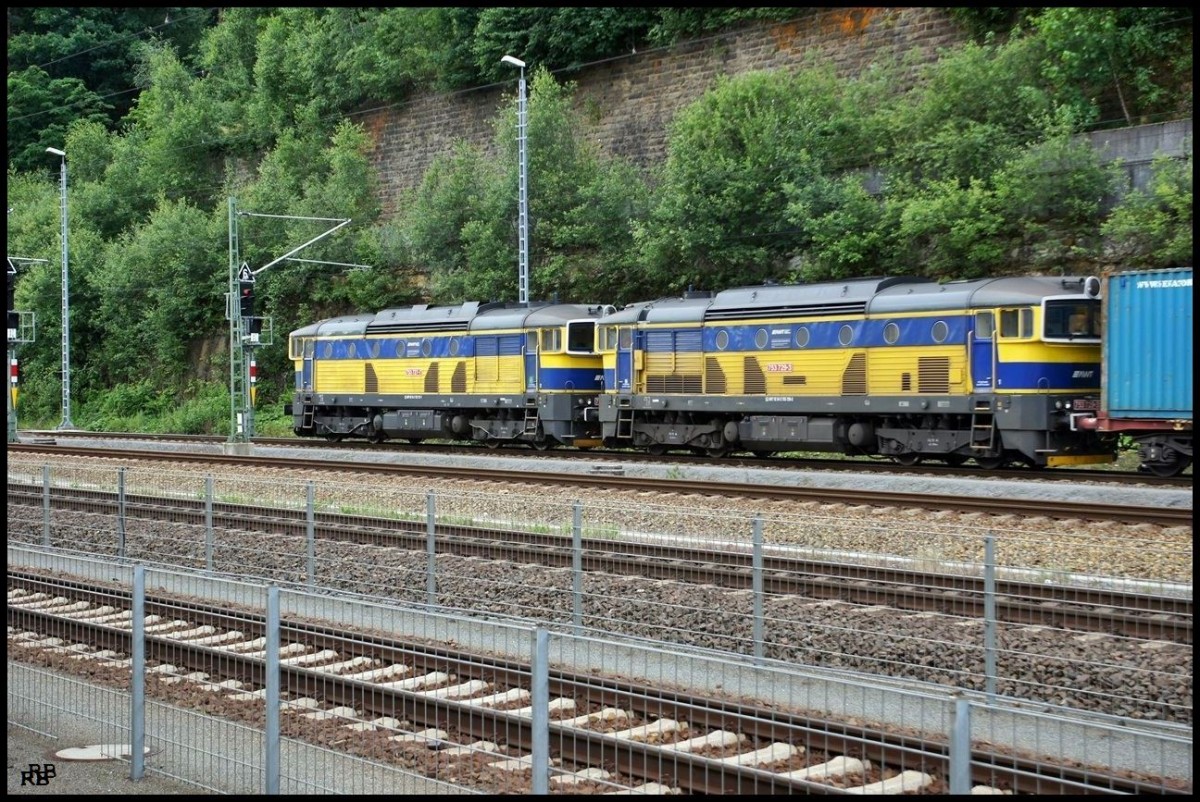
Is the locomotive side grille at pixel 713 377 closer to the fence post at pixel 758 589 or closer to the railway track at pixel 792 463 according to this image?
the railway track at pixel 792 463

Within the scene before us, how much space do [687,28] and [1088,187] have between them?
1990 centimetres

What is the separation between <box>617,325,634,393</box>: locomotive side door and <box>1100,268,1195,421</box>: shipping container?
11.8 meters

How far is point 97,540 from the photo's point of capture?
19.4m

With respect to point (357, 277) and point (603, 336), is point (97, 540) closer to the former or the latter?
point (603, 336)

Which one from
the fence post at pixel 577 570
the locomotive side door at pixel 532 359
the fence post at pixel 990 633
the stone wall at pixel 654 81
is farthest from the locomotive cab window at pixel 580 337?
the fence post at pixel 990 633

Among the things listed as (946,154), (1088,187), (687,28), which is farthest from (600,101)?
(1088,187)

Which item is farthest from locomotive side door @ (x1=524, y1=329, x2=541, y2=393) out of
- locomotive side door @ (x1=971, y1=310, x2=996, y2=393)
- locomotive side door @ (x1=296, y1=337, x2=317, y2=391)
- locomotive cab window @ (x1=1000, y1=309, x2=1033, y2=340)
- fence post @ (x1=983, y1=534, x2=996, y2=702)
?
fence post @ (x1=983, y1=534, x2=996, y2=702)

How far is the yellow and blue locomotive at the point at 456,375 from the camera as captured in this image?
33438 mm

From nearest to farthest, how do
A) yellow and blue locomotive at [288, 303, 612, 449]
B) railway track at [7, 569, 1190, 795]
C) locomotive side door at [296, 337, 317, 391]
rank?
railway track at [7, 569, 1190, 795] → yellow and blue locomotive at [288, 303, 612, 449] → locomotive side door at [296, 337, 317, 391]

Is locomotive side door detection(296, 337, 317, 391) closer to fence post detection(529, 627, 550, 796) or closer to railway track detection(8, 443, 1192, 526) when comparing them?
railway track detection(8, 443, 1192, 526)

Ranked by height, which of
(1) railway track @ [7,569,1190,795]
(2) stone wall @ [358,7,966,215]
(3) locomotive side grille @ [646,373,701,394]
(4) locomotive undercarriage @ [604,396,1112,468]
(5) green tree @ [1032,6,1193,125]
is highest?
(2) stone wall @ [358,7,966,215]

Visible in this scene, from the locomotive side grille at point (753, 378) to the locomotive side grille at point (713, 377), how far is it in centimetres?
58

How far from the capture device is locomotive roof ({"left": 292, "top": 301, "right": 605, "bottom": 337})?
33875 mm

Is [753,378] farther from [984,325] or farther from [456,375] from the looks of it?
[456,375]
